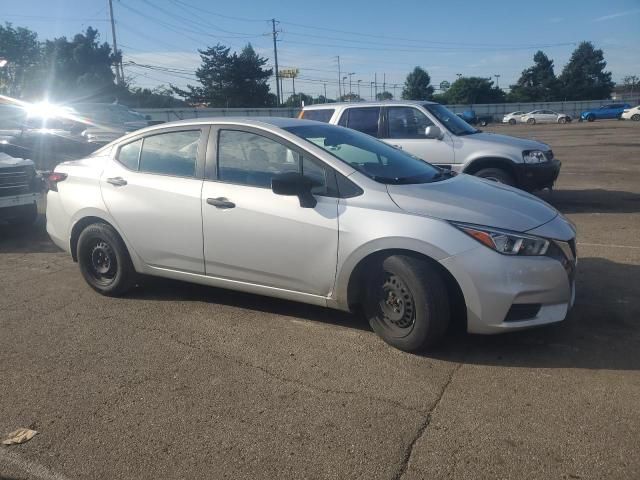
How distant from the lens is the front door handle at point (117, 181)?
5160 millimetres

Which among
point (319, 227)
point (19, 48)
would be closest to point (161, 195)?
point (319, 227)

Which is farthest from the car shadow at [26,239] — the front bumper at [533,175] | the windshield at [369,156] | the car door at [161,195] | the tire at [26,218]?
the front bumper at [533,175]

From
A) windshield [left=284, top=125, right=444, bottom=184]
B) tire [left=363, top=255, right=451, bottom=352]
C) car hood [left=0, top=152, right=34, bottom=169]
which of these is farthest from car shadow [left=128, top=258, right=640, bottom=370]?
car hood [left=0, top=152, right=34, bottom=169]

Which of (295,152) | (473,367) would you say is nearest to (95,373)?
(295,152)

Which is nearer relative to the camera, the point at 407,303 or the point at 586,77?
the point at 407,303

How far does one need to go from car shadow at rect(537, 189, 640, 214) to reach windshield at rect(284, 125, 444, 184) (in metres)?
5.26

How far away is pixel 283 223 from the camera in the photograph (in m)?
4.30

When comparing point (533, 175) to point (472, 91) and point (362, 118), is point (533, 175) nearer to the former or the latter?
point (362, 118)

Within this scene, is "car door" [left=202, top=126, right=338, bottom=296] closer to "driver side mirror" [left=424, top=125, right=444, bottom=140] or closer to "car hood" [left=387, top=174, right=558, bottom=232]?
"car hood" [left=387, top=174, right=558, bottom=232]

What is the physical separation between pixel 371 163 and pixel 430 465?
2587 millimetres

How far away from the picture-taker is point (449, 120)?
9.26 meters

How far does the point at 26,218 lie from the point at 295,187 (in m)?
6.14

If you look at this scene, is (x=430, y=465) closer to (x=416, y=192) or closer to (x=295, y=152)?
(x=416, y=192)

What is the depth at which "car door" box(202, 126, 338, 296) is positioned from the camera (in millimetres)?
4191
